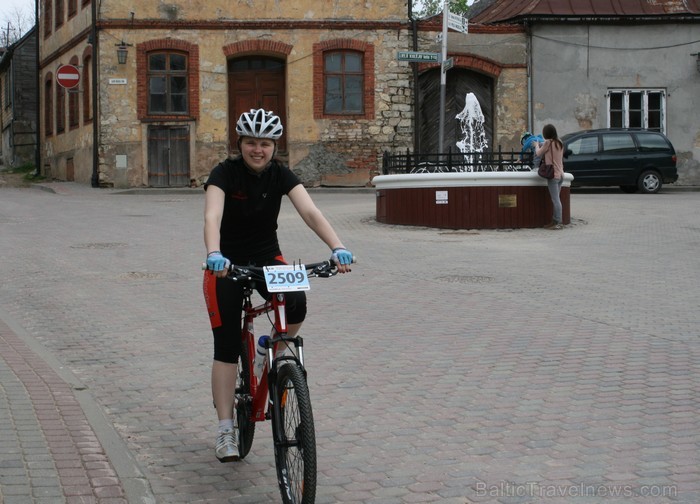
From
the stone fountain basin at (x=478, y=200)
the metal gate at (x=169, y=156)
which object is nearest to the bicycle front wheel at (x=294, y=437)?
the stone fountain basin at (x=478, y=200)

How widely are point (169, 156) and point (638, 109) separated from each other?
14007mm

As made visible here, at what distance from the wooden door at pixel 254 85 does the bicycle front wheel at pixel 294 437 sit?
26.1 meters

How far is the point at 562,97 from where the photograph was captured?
31.1 m

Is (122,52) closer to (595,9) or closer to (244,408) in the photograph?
(595,9)

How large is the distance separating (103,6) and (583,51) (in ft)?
46.1

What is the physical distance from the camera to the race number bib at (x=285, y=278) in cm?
451

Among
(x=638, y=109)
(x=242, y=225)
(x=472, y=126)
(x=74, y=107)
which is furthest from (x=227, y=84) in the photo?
(x=242, y=225)

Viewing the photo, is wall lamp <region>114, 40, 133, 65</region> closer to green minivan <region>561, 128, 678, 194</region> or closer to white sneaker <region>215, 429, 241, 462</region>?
green minivan <region>561, 128, 678, 194</region>

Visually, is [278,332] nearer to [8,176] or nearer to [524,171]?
[524,171]

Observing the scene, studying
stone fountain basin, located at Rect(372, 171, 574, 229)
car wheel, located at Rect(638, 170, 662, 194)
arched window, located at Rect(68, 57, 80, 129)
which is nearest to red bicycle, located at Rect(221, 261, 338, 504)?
stone fountain basin, located at Rect(372, 171, 574, 229)

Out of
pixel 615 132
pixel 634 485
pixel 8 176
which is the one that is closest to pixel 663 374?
pixel 634 485

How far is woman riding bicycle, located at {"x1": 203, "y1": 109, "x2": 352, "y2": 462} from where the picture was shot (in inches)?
194

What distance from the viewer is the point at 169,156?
2956 centimetres
